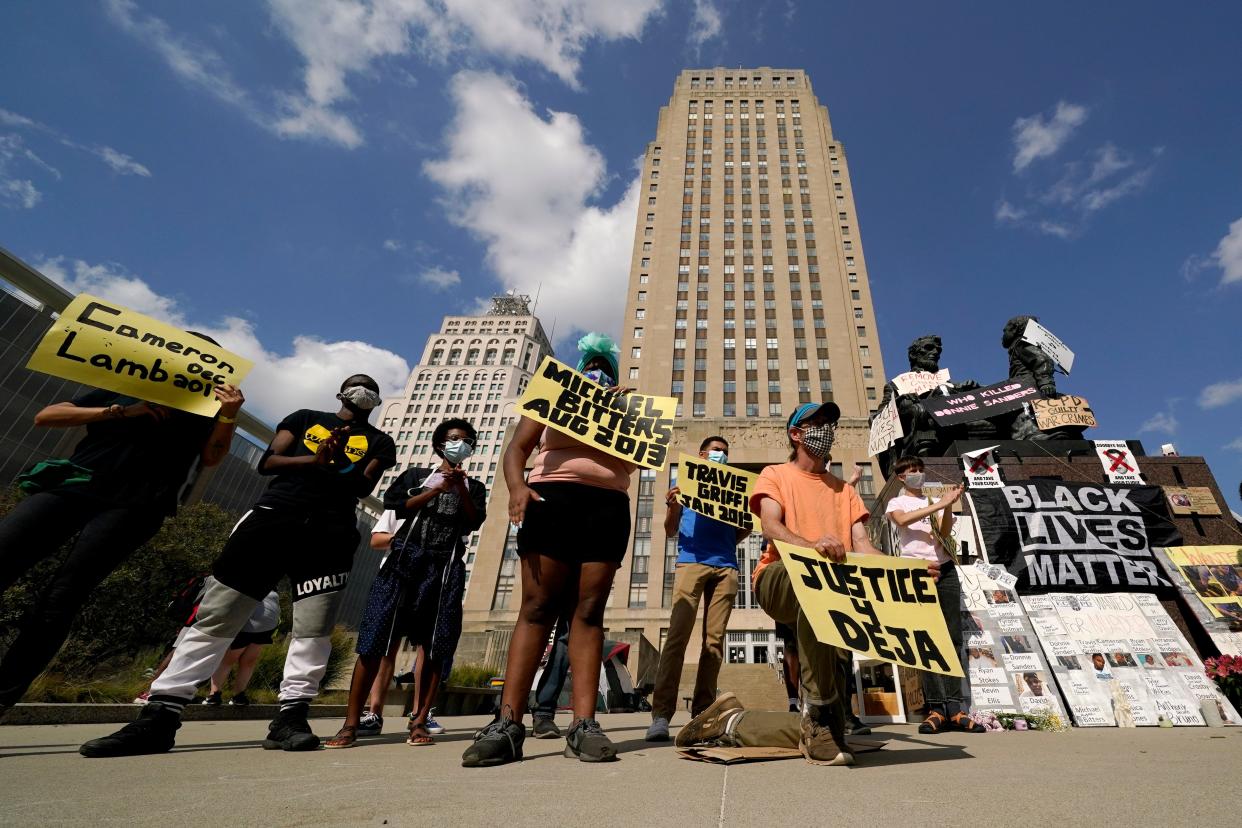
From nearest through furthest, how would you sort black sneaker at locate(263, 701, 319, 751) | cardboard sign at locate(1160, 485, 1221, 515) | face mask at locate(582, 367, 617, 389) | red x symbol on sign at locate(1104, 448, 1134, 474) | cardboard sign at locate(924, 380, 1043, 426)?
1. black sneaker at locate(263, 701, 319, 751)
2. face mask at locate(582, 367, 617, 389)
3. cardboard sign at locate(1160, 485, 1221, 515)
4. red x symbol on sign at locate(1104, 448, 1134, 474)
5. cardboard sign at locate(924, 380, 1043, 426)

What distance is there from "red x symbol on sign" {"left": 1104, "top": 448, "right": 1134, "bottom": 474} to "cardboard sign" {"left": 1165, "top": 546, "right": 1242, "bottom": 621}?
1335 mm

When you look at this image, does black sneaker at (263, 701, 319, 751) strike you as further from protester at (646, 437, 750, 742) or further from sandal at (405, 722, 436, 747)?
protester at (646, 437, 750, 742)

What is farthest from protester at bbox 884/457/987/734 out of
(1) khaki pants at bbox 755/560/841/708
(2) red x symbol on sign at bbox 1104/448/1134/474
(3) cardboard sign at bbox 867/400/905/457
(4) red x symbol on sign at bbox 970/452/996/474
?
(2) red x symbol on sign at bbox 1104/448/1134/474

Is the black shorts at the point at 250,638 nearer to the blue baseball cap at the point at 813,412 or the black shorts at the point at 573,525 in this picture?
the black shorts at the point at 573,525

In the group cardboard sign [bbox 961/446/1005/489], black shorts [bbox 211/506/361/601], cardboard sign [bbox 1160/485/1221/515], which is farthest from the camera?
cardboard sign [bbox 961/446/1005/489]

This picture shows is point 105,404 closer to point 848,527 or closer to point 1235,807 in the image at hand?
point 848,527

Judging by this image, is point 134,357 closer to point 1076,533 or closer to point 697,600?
point 697,600

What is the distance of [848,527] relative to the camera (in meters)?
2.96

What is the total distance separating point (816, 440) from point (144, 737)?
3452mm

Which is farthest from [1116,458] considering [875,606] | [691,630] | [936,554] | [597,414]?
[597,414]

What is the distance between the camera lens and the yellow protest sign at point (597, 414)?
2879 millimetres

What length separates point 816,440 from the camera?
10.0ft

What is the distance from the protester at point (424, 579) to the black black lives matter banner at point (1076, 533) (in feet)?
21.3

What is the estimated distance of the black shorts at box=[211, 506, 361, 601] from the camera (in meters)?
2.77
